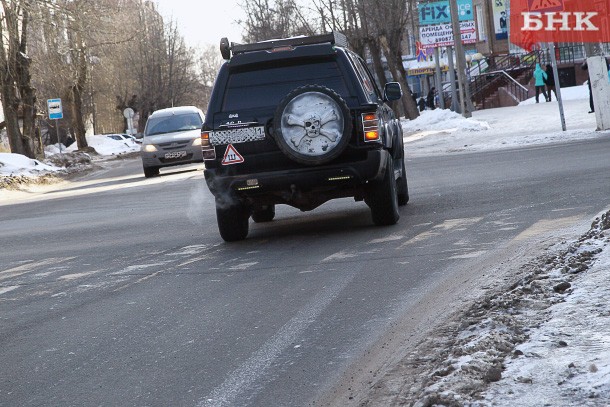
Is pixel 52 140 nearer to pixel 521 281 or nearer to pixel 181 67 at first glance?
pixel 181 67

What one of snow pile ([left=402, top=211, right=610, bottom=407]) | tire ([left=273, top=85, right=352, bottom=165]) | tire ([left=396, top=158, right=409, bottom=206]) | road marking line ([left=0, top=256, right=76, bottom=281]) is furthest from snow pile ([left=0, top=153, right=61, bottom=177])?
snow pile ([left=402, top=211, right=610, bottom=407])

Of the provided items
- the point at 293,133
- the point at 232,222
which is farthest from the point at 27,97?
the point at 293,133

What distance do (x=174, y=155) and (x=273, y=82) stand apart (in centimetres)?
1907

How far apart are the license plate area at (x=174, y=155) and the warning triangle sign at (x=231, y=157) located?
62.4 feet

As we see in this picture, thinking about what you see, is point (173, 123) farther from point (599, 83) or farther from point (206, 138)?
point (206, 138)

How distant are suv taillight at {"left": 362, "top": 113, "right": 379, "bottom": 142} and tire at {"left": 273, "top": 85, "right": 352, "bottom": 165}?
0.29 metres

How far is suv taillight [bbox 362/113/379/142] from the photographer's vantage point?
36.6 feet

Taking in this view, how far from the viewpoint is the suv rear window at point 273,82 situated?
11.4 metres

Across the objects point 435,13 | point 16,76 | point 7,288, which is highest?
point 435,13

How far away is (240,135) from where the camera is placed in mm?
11227

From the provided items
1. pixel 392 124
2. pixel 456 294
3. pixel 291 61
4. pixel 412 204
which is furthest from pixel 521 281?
pixel 412 204

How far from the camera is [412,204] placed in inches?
569

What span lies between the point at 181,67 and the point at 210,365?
330 ft

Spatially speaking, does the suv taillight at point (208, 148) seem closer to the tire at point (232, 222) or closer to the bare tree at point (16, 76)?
the tire at point (232, 222)
